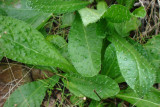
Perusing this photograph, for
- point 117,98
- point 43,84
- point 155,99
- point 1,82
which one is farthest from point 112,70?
point 1,82

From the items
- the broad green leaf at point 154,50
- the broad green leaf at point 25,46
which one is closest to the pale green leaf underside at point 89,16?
the broad green leaf at point 25,46

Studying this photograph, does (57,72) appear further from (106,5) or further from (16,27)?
(106,5)

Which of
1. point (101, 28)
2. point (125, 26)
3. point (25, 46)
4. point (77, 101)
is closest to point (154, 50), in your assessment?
point (125, 26)

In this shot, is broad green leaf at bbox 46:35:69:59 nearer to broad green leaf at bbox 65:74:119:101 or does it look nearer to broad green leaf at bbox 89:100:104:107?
broad green leaf at bbox 65:74:119:101

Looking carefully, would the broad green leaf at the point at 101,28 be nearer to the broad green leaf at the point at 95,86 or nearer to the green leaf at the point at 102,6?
the green leaf at the point at 102,6

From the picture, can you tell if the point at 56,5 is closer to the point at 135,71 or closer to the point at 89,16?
the point at 89,16

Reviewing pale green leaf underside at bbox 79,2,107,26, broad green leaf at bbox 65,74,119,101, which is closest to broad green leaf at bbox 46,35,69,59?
broad green leaf at bbox 65,74,119,101
